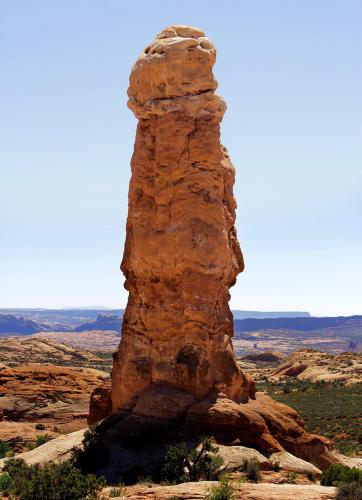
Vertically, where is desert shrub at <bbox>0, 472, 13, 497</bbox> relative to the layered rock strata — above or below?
below

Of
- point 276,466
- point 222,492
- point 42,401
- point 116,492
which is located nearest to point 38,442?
point 42,401

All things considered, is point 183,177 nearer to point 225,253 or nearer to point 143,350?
point 225,253

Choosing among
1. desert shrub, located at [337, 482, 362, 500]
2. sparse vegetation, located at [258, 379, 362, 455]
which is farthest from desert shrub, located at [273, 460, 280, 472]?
sparse vegetation, located at [258, 379, 362, 455]

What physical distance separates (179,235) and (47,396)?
1894cm

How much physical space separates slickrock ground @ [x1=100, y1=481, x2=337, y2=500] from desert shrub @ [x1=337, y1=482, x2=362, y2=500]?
17 cm

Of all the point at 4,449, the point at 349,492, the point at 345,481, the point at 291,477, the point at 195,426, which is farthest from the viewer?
the point at 4,449

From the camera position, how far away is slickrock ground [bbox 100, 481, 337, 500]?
44.7ft

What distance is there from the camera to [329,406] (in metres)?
40.1

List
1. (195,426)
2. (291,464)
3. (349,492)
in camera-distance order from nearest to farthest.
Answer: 1. (349,492)
2. (291,464)
3. (195,426)

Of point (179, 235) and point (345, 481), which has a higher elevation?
point (179, 235)

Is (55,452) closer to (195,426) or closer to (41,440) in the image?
(195,426)

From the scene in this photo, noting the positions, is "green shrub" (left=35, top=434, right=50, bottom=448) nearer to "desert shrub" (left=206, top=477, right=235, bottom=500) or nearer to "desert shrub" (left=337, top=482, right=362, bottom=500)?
"desert shrub" (left=206, top=477, right=235, bottom=500)

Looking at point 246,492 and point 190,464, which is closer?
point 246,492

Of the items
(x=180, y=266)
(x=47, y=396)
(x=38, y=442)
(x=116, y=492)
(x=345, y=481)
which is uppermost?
(x=180, y=266)
